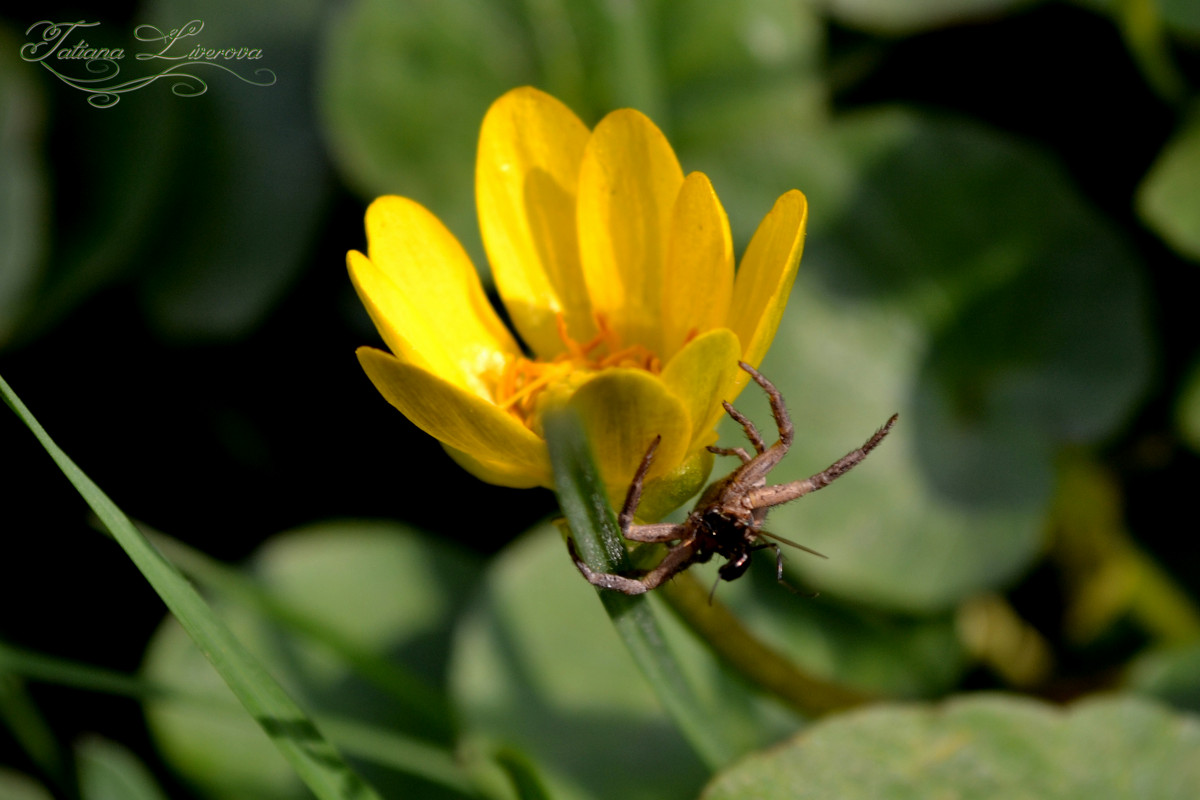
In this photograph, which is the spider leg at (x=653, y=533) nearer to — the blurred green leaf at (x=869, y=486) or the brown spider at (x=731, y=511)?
the brown spider at (x=731, y=511)

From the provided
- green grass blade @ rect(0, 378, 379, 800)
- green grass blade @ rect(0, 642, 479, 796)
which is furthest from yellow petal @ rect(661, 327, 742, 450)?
green grass blade @ rect(0, 642, 479, 796)

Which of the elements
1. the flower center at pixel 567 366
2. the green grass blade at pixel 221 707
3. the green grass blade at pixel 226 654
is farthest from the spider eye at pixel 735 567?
the green grass blade at pixel 221 707

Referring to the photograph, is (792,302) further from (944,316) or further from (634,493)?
(634,493)

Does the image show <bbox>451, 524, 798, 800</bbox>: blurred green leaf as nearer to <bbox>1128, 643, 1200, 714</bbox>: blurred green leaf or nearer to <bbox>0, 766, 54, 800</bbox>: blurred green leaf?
<bbox>1128, 643, 1200, 714</bbox>: blurred green leaf

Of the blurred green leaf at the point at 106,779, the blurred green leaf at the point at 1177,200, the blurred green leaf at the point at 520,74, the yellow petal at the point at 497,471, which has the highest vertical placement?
the blurred green leaf at the point at 520,74

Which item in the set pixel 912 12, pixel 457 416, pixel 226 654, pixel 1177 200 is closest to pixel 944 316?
pixel 1177 200

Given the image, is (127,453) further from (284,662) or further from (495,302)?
(495,302)
